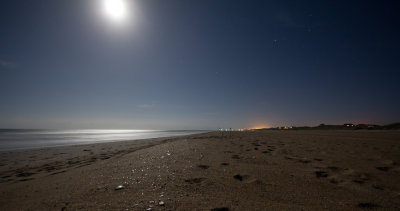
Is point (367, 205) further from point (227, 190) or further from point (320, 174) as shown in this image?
point (227, 190)

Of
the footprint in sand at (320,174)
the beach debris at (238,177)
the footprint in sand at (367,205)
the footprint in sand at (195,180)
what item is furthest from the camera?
the footprint in sand at (320,174)

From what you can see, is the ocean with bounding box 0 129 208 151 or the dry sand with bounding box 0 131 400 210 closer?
the dry sand with bounding box 0 131 400 210

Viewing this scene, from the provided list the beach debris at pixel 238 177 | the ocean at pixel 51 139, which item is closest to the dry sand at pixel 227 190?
the beach debris at pixel 238 177

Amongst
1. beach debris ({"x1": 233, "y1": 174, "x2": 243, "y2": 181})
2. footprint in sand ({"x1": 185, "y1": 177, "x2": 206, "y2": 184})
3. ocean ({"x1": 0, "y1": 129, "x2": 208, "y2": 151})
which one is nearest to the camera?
footprint in sand ({"x1": 185, "y1": 177, "x2": 206, "y2": 184})

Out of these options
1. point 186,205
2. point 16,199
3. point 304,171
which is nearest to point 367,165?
point 304,171

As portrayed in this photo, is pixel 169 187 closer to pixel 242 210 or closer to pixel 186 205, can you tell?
pixel 186 205

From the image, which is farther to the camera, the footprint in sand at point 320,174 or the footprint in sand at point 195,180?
the footprint in sand at point 320,174

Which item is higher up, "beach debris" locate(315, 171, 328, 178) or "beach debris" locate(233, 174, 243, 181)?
"beach debris" locate(233, 174, 243, 181)

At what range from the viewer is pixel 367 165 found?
3287 millimetres

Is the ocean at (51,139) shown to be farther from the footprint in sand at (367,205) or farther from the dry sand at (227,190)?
the footprint in sand at (367,205)

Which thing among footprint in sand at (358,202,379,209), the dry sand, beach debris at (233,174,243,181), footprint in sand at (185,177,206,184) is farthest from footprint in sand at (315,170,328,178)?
footprint in sand at (185,177,206,184)

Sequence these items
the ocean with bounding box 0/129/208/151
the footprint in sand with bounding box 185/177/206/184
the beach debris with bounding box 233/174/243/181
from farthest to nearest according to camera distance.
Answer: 1. the ocean with bounding box 0/129/208/151
2. the beach debris with bounding box 233/174/243/181
3. the footprint in sand with bounding box 185/177/206/184

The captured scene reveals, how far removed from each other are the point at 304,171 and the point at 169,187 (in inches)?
95.9

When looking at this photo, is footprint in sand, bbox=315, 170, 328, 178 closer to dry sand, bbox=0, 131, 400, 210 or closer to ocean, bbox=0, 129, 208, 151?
dry sand, bbox=0, 131, 400, 210
